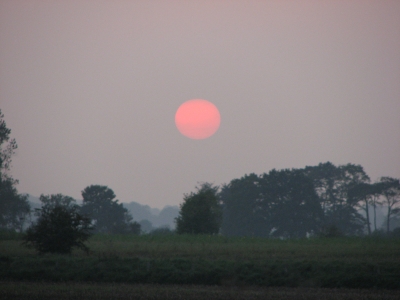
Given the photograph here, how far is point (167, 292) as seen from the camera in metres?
18.2

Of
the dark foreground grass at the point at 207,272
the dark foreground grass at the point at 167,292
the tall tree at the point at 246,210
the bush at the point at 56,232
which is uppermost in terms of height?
the tall tree at the point at 246,210

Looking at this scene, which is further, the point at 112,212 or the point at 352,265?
the point at 112,212

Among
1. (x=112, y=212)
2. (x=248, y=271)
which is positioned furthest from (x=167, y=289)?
(x=112, y=212)

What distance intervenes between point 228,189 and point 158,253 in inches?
2625

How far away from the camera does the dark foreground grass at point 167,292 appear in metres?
17.2

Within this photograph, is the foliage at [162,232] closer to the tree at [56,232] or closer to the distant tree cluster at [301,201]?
the distant tree cluster at [301,201]

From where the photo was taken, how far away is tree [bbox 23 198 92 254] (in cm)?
2822

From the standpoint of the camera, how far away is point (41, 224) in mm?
28516

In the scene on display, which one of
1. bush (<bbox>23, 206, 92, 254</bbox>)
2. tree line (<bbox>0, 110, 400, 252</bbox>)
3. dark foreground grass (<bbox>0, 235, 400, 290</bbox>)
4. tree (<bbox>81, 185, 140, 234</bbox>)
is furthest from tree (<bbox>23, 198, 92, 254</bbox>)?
tree (<bbox>81, 185, 140, 234</bbox>)

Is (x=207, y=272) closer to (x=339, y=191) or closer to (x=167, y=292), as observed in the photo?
Answer: (x=167, y=292)

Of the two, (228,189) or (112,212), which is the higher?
(228,189)

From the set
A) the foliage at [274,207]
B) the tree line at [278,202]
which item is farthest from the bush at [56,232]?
the foliage at [274,207]

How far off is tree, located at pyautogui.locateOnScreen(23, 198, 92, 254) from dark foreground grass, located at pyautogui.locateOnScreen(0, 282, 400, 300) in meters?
8.17

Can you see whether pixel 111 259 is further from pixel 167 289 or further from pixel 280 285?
pixel 280 285
